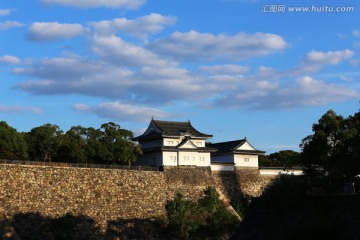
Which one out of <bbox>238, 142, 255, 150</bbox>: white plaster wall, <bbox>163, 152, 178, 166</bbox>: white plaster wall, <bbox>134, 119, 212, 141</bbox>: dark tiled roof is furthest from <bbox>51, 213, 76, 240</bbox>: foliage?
<bbox>238, 142, 255, 150</bbox>: white plaster wall

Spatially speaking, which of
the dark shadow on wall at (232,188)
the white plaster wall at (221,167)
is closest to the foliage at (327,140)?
the dark shadow on wall at (232,188)

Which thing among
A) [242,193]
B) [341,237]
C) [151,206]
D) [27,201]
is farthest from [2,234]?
[242,193]

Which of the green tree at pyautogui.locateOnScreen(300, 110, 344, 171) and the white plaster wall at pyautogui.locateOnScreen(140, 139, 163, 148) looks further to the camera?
the white plaster wall at pyautogui.locateOnScreen(140, 139, 163, 148)

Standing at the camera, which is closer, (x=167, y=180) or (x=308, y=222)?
(x=308, y=222)

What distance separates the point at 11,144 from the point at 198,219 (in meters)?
14.3

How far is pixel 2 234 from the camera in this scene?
33562mm

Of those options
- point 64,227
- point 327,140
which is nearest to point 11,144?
point 64,227

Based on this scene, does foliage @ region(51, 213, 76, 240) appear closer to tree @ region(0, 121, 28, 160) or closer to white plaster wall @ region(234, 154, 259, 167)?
tree @ region(0, 121, 28, 160)

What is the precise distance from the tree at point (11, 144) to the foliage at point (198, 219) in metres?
11.3

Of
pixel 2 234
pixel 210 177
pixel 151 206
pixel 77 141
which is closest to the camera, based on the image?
pixel 2 234

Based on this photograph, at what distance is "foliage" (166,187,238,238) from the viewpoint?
41469 mm

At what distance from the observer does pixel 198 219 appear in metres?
42.8

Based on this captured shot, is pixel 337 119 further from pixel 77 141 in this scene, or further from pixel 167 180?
pixel 77 141

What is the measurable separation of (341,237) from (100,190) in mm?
20090
